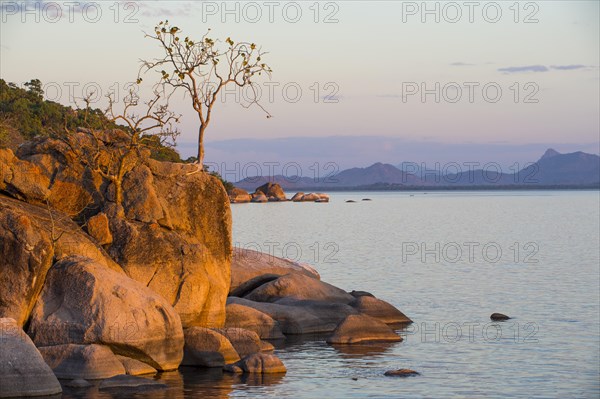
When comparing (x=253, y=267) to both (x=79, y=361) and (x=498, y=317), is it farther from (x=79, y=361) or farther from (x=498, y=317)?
(x=79, y=361)

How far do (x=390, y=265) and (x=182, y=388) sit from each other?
3535cm

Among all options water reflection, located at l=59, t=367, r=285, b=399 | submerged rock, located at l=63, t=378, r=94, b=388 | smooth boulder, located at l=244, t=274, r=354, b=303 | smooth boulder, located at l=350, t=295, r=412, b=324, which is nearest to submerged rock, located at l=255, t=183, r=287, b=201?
smooth boulder, located at l=244, t=274, r=354, b=303

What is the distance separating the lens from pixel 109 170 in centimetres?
2730

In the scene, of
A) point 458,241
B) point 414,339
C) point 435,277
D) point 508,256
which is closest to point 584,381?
point 414,339

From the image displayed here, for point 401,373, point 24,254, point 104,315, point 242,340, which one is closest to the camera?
point 104,315

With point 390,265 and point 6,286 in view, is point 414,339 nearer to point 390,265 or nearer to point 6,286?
point 6,286

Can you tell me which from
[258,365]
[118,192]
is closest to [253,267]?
[118,192]

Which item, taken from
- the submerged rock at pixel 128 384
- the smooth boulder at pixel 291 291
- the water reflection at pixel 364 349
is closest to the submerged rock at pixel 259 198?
the smooth boulder at pixel 291 291

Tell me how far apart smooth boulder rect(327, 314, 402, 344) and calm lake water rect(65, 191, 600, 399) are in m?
0.47

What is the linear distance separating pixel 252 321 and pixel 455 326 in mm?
7262

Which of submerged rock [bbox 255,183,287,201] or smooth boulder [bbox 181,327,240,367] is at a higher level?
submerged rock [bbox 255,183,287,201]

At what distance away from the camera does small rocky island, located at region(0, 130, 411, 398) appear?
21.7 metres

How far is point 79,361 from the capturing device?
2147 cm

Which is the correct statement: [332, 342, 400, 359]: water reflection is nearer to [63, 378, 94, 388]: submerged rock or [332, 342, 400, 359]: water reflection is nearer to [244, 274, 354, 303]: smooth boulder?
[244, 274, 354, 303]: smooth boulder
